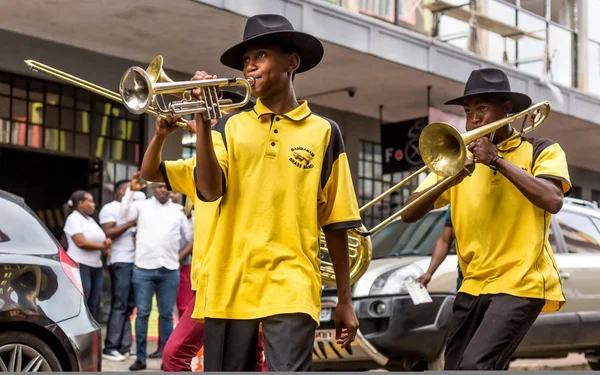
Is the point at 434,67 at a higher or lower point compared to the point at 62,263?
higher

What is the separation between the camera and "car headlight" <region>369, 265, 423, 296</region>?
9.51 m

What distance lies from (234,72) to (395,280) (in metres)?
5.32

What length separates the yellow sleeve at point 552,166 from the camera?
550 centimetres

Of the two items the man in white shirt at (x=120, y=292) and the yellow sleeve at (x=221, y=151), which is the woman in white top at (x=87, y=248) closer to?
the man in white shirt at (x=120, y=292)

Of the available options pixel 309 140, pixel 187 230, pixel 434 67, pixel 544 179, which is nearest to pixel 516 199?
pixel 544 179

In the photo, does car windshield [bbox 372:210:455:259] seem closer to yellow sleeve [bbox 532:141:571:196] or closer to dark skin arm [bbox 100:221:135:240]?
dark skin arm [bbox 100:221:135:240]

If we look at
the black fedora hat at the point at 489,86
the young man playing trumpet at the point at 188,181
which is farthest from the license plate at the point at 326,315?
the young man playing trumpet at the point at 188,181

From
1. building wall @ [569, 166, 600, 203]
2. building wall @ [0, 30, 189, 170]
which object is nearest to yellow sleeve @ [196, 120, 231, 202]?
building wall @ [0, 30, 189, 170]

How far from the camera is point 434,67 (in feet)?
50.7

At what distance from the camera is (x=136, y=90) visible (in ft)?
13.7

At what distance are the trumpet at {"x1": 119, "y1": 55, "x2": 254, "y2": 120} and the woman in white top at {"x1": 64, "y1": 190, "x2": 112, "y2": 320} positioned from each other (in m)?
6.98

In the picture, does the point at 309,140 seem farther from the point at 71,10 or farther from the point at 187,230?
the point at 71,10

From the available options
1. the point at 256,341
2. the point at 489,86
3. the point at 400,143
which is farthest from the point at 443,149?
the point at 400,143

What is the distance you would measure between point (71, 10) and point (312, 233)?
878 centimetres
